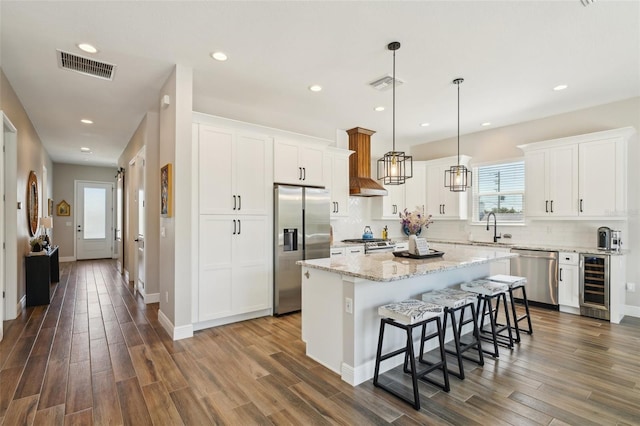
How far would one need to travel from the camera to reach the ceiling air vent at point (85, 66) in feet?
10.6

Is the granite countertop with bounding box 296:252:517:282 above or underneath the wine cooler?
above

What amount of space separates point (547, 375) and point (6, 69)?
608cm

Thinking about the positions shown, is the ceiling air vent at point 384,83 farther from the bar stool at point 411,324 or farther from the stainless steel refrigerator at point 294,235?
the bar stool at point 411,324

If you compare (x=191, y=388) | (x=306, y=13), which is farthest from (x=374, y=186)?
(x=191, y=388)

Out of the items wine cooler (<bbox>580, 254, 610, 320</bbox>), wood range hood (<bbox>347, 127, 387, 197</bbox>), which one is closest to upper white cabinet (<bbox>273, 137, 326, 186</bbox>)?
wood range hood (<bbox>347, 127, 387, 197</bbox>)

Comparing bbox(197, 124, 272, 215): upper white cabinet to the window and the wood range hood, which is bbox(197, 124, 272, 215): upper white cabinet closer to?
the wood range hood

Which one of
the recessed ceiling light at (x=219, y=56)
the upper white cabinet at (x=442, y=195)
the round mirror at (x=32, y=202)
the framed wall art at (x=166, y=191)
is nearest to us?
the recessed ceiling light at (x=219, y=56)

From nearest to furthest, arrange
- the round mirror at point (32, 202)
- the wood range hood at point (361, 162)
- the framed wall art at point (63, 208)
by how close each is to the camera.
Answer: the round mirror at point (32, 202) < the wood range hood at point (361, 162) < the framed wall art at point (63, 208)

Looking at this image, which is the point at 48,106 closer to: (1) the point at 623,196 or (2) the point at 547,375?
(2) the point at 547,375

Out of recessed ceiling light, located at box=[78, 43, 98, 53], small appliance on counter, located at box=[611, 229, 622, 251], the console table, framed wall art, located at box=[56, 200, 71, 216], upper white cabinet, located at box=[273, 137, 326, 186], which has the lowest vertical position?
the console table

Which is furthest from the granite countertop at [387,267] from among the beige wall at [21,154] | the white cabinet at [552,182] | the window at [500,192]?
the beige wall at [21,154]

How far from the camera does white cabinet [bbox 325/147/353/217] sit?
520 centimetres

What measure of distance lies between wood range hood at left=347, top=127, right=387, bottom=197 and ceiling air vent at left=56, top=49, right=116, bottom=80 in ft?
12.2

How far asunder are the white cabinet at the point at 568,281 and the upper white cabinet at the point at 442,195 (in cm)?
186
